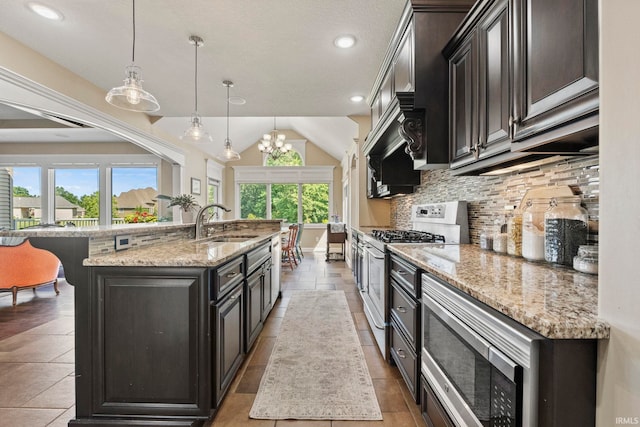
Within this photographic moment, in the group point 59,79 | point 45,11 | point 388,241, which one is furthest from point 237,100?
point 388,241

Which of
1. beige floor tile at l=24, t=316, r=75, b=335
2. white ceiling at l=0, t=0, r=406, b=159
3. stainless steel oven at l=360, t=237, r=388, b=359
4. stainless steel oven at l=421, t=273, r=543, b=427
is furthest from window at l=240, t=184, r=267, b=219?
stainless steel oven at l=421, t=273, r=543, b=427

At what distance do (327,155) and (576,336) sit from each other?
28.5 feet

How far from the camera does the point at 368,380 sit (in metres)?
2.02

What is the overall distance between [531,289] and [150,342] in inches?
68.7

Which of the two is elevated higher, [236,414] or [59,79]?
[59,79]

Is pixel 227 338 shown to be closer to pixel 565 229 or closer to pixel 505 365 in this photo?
pixel 505 365

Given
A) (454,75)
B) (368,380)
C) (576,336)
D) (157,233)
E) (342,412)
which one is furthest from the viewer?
(157,233)

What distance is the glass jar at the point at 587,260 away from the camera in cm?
114

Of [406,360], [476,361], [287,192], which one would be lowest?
[406,360]

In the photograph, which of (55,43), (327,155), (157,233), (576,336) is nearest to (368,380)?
(576,336)

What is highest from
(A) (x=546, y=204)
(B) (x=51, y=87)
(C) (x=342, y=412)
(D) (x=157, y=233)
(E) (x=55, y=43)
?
(E) (x=55, y=43)

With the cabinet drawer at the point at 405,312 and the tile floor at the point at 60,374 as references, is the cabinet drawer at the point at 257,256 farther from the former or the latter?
the cabinet drawer at the point at 405,312

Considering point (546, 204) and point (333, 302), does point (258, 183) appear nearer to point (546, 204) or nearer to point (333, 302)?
point (333, 302)

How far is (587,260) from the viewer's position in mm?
1162
